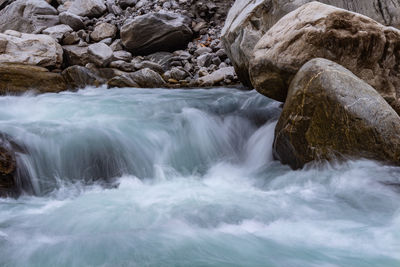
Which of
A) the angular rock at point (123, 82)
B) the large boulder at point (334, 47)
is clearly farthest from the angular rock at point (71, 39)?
the large boulder at point (334, 47)

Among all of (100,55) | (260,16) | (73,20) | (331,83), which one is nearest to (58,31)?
(73,20)

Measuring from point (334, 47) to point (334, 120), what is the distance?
121 cm

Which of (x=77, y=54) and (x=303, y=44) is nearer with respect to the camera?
→ (x=303, y=44)

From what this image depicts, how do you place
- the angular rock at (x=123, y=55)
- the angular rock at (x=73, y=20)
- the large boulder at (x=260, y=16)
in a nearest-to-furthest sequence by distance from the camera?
the large boulder at (x=260, y=16)
the angular rock at (x=123, y=55)
the angular rock at (x=73, y=20)

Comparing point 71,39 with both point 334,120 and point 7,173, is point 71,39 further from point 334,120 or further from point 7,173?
point 334,120

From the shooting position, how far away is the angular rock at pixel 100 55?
10820 millimetres

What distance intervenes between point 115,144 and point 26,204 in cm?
148

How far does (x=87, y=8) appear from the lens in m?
15.8

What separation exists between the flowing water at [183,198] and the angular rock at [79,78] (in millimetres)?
2770

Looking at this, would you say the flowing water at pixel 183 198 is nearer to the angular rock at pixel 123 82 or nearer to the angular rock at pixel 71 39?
the angular rock at pixel 123 82

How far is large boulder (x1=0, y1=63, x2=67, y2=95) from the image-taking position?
8.13 metres

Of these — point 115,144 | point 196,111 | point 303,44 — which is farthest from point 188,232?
point 196,111

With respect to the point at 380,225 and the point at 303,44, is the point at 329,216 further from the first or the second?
the point at 303,44

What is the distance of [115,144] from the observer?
4984 mm
